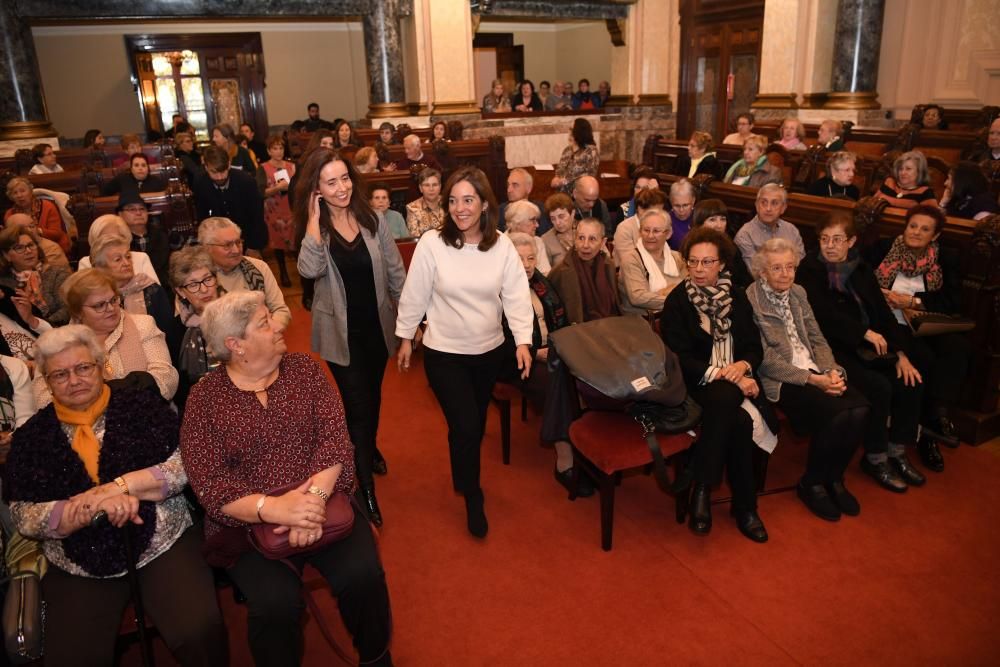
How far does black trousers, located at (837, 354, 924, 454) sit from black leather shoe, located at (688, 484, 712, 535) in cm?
92

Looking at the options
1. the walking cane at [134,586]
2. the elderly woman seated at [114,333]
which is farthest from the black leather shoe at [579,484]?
the walking cane at [134,586]

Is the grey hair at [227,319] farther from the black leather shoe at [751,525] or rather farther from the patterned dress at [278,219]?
the patterned dress at [278,219]

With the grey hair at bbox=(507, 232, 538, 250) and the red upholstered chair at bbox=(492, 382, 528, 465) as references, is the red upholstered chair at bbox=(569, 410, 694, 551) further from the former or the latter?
the grey hair at bbox=(507, 232, 538, 250)

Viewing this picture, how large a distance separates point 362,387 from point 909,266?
114 inches

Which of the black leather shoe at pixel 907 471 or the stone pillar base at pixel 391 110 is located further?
the stone pillar base at pixel 391 110

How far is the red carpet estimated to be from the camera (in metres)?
2.59

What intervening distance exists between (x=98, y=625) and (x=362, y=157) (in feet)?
16.4

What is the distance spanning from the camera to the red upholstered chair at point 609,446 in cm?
300

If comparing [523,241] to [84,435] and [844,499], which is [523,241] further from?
[84,435]

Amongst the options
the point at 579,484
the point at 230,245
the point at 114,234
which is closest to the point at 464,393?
the point at 579,484

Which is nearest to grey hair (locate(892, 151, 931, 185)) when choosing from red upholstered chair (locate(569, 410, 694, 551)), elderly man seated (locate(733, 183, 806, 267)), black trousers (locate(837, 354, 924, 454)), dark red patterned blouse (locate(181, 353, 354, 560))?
elderly man seated (locate(733, 183, 806, 267))

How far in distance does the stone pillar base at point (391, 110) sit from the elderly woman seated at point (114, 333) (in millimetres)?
8659

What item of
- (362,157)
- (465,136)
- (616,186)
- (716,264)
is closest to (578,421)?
(716,264)

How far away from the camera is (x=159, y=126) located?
47.3 ft
